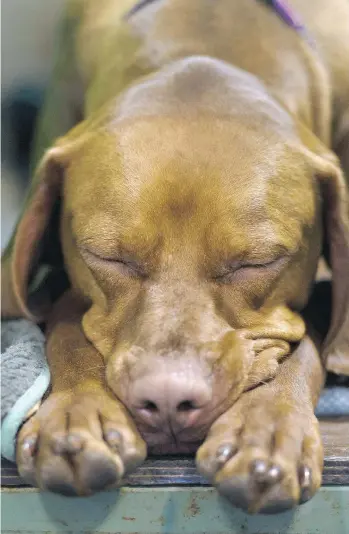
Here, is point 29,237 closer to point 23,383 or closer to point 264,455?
point 23,383

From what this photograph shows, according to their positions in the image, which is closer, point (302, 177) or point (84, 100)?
point (302, 177)

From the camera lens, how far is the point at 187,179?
167cm

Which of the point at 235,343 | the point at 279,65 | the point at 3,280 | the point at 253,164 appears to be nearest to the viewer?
the point at 235,343

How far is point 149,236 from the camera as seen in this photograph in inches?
65.0

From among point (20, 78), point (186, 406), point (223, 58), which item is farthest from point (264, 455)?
point (20, 78)

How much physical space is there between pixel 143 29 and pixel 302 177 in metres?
0.83

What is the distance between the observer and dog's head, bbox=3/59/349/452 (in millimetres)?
1521

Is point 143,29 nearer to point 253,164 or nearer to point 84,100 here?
point 84,100

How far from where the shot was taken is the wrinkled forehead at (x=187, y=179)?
1657 millimetres

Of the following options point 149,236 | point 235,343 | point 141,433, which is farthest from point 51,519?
point 149,236

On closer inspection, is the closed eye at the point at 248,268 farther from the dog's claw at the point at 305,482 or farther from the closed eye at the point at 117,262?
the dog's claw at the point at 305,482

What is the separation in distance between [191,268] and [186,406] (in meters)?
0.35

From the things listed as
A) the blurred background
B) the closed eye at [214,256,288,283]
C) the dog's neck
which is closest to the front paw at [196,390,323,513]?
the closed eye at [214,256,288,283]

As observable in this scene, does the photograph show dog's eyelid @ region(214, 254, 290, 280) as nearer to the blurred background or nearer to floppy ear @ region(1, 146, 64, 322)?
floppy ear @ region(1, 146, 64, 322)
